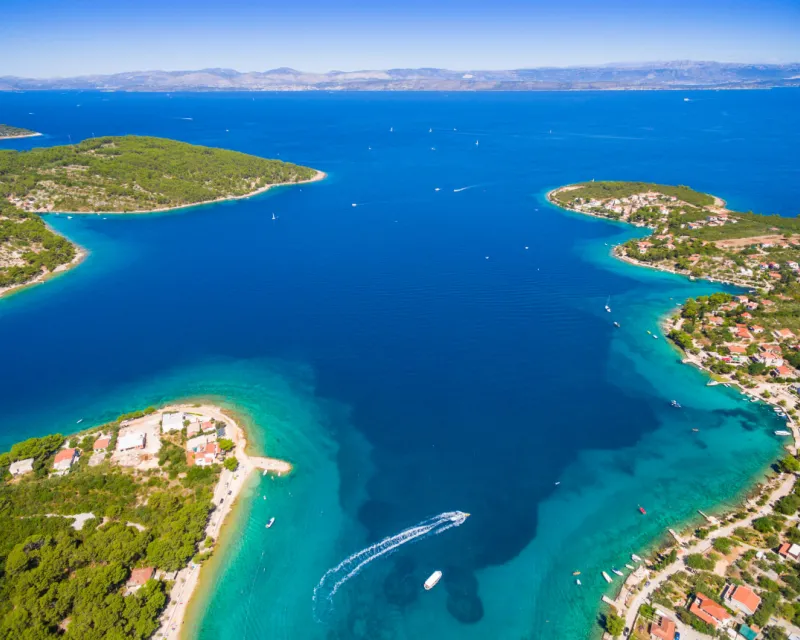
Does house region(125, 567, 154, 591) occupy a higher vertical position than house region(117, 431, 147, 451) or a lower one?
higher

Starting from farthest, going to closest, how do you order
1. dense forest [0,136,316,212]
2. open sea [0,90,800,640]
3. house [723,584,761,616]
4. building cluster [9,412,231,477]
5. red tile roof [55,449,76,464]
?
dense forest [0,136,316,212], red tile roof [55,449,76,464], building cluster [9,412,231,477], open sea [0,90,800,640], house [723,584,761,616]

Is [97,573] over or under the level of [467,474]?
over

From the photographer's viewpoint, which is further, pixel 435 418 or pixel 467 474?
pixel 435 418

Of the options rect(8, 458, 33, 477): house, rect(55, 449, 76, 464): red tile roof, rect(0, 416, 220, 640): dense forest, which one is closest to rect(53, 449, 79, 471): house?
rect(55, 449, 76, 464): red tile roof

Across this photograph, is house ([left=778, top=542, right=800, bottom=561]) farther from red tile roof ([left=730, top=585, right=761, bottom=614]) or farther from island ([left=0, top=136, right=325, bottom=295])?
island ([left=0, top=136, right=325, bottom=295])

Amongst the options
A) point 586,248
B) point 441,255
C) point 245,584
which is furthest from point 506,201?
point 245,584

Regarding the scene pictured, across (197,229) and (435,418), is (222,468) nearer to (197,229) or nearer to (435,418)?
(435,418)

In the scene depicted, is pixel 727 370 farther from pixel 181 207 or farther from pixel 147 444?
pixel 181 207

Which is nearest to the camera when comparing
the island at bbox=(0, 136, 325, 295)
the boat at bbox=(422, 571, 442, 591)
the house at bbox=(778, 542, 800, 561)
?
the boat at bbox=(422, 571, 442, 591)
